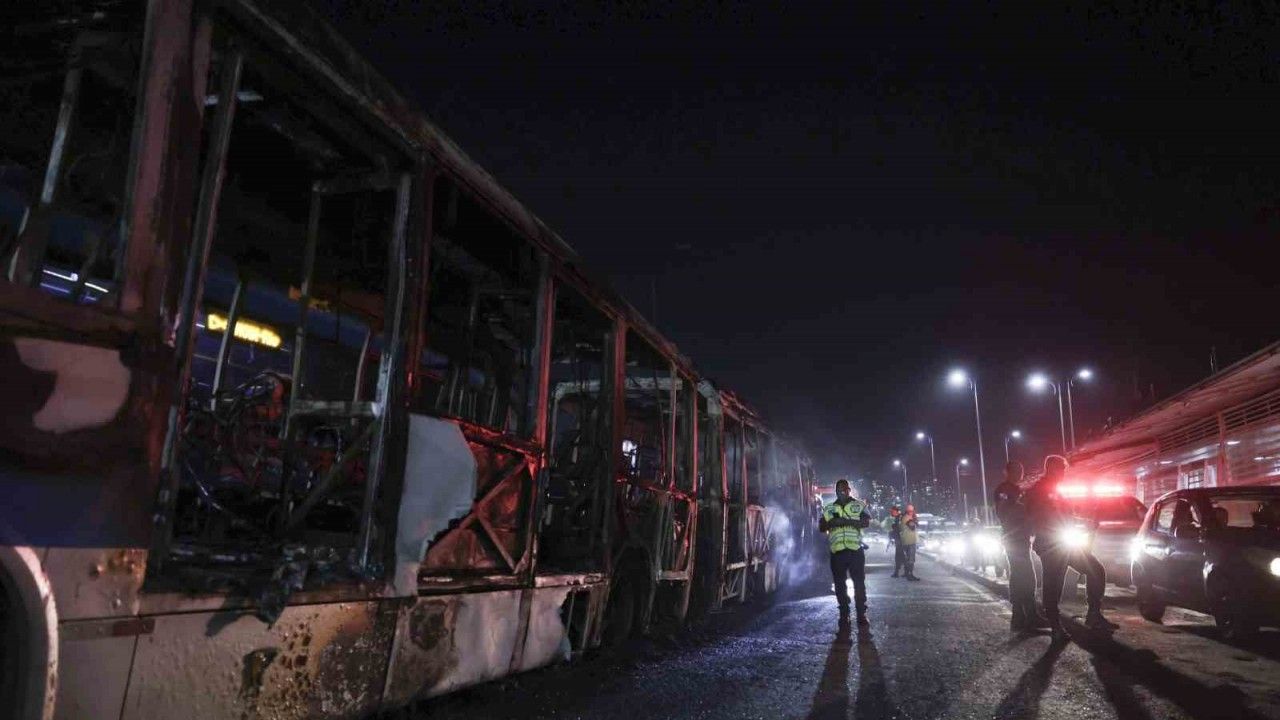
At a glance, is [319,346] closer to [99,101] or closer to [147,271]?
[99,101]

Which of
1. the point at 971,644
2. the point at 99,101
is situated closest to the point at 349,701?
the point at 99,101

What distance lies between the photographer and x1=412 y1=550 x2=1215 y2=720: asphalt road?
4457 millimetres

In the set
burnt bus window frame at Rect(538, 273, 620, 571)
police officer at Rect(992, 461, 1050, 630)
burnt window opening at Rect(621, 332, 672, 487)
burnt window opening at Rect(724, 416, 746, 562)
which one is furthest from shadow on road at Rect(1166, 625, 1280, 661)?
burnt bus window frame at Rect(538, 273, 620, 571)

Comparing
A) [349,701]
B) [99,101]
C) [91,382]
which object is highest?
[99,101]

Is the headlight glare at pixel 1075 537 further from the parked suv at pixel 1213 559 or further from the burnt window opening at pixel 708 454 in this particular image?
the burnt window opening at pixel 708 454

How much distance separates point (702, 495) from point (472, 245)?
4.98 metres

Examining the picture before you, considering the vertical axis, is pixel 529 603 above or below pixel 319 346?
below

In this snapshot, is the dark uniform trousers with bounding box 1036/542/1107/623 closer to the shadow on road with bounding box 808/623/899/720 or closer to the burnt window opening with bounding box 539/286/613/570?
the shadow on road with bounding box 808/623/899/720

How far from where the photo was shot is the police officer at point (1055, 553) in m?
7.86

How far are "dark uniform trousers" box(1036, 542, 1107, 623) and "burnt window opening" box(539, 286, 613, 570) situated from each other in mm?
4992

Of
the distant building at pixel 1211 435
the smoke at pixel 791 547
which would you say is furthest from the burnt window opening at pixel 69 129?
the distant building at pixel 1211 435

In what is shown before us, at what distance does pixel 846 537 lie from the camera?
27.2ft

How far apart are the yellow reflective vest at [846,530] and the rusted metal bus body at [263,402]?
2.27m

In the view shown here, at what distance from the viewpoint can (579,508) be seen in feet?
22.7
